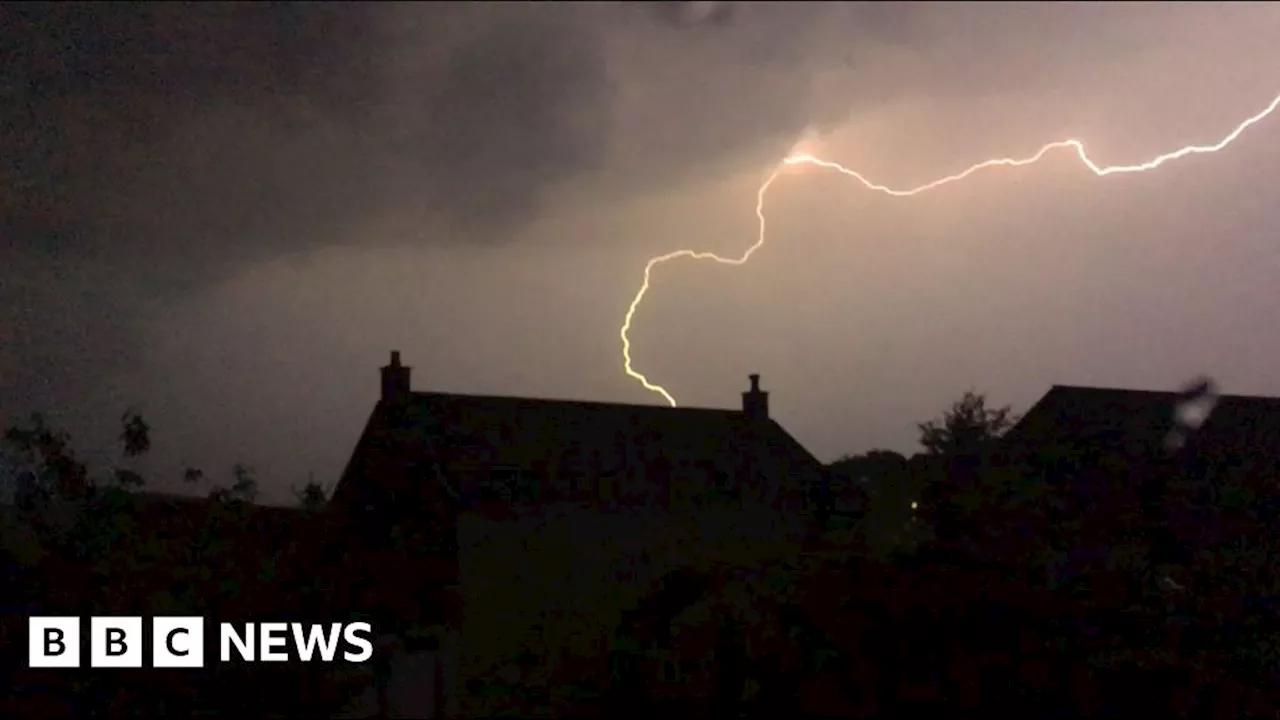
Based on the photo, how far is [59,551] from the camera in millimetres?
13227

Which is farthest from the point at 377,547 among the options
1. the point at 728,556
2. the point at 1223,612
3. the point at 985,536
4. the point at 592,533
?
the point at 1223,612

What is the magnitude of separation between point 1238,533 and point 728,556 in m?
6.27

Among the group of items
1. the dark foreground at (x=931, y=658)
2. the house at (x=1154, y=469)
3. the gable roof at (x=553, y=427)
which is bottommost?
the dark foreground at (x=931, y=658)

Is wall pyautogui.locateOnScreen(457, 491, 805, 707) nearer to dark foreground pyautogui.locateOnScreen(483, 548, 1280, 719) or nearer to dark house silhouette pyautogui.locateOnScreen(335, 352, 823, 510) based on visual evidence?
dark house silhouette pyautogui.locateOnScreen(335, 352, 823, 510)

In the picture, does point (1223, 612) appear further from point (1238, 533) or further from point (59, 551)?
point (59, 551)

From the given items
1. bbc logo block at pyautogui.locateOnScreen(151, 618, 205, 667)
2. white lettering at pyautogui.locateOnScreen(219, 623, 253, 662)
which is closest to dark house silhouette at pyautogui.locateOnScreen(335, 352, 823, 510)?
white lettering at pyautogui.locateOnScreen(219, 623, 253, 662)

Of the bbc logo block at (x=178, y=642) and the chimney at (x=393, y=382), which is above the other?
the chimney at (x=393, y=382)

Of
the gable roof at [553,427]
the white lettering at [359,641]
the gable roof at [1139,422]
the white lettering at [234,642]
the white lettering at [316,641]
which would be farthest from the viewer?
the gable roof at [553,427]

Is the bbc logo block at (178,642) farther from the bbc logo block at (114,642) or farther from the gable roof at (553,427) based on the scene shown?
the gable roof at (553,427)

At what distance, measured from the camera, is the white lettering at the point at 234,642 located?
12.3 meters

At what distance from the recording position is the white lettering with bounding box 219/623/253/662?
1234cm

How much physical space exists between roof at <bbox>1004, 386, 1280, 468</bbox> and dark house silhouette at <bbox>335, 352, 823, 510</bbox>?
5.79m

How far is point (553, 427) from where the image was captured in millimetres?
22516

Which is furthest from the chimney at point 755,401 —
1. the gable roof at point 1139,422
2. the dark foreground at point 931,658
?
the dark foreground at point 931,658
